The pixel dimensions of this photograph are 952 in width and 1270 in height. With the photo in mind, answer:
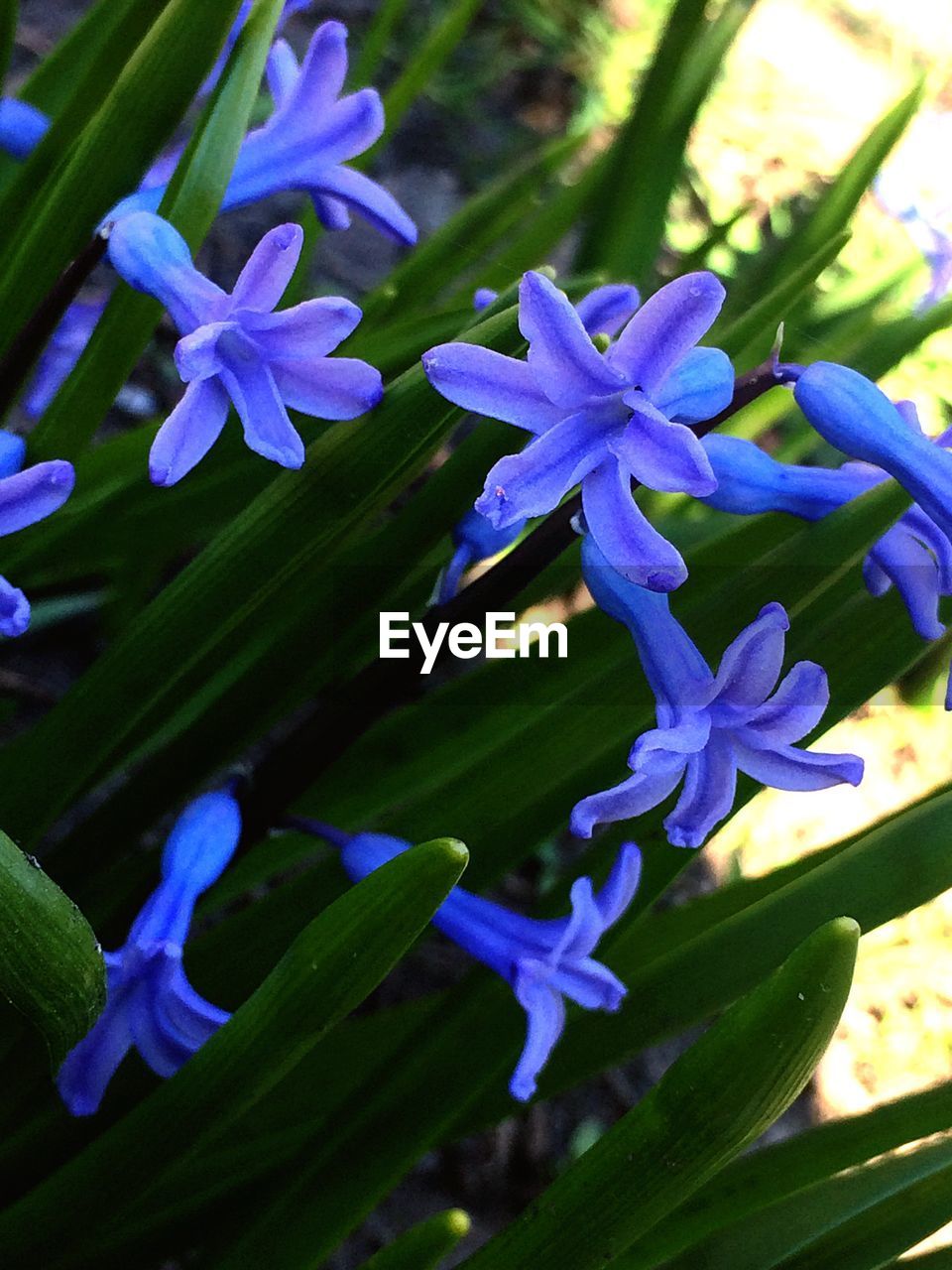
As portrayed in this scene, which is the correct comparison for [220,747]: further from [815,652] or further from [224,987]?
[815,652]

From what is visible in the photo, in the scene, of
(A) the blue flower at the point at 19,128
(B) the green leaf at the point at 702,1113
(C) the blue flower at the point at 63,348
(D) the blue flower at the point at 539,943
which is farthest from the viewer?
(C) the blue flower at the point at 63,348

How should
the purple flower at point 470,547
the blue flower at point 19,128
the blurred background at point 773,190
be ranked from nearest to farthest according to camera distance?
the purple flower at point 470,547 → the blue flower at point 19,128 → the blurred background at point 773,190

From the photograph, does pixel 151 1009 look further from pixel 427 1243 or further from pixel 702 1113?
pixel 702 1113

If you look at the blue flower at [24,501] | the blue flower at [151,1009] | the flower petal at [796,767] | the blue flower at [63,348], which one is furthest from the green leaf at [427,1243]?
the blue flower at [63,348]

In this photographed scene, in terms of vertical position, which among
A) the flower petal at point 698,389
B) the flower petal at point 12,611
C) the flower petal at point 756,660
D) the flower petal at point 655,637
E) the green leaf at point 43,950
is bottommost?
the green leaf at point 43,950

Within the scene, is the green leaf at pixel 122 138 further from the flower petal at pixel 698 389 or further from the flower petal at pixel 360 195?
the flower petal at pixel 698 389

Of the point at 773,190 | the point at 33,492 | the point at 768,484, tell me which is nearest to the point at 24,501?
the point at 33,492

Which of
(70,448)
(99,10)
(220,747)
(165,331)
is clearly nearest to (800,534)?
(220,747)

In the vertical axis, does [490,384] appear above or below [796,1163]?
above
